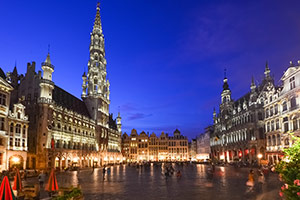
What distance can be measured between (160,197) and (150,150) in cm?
12263

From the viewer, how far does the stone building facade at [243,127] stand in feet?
222

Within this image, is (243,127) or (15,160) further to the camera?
(243,127)

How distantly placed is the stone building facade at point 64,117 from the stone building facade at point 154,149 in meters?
34.8

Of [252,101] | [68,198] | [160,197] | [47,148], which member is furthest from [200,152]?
[68,198]

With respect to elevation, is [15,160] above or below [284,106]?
below

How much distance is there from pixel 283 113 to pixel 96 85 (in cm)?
6195

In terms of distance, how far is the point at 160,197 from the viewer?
18.4 m

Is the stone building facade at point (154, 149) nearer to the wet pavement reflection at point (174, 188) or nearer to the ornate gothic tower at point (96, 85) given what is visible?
the ornate gothic tower at point (96, 85)

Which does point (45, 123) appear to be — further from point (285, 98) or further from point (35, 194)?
point (285, 98)

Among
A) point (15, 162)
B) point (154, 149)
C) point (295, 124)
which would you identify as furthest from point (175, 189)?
point (154, 149)

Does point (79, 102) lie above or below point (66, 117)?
above

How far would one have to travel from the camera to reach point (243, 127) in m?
75.2

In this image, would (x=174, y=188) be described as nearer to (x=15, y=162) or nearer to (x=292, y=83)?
(x=15, y=162)

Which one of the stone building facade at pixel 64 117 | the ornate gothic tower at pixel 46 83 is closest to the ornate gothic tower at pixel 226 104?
the stone building facade at pixel 64 117
